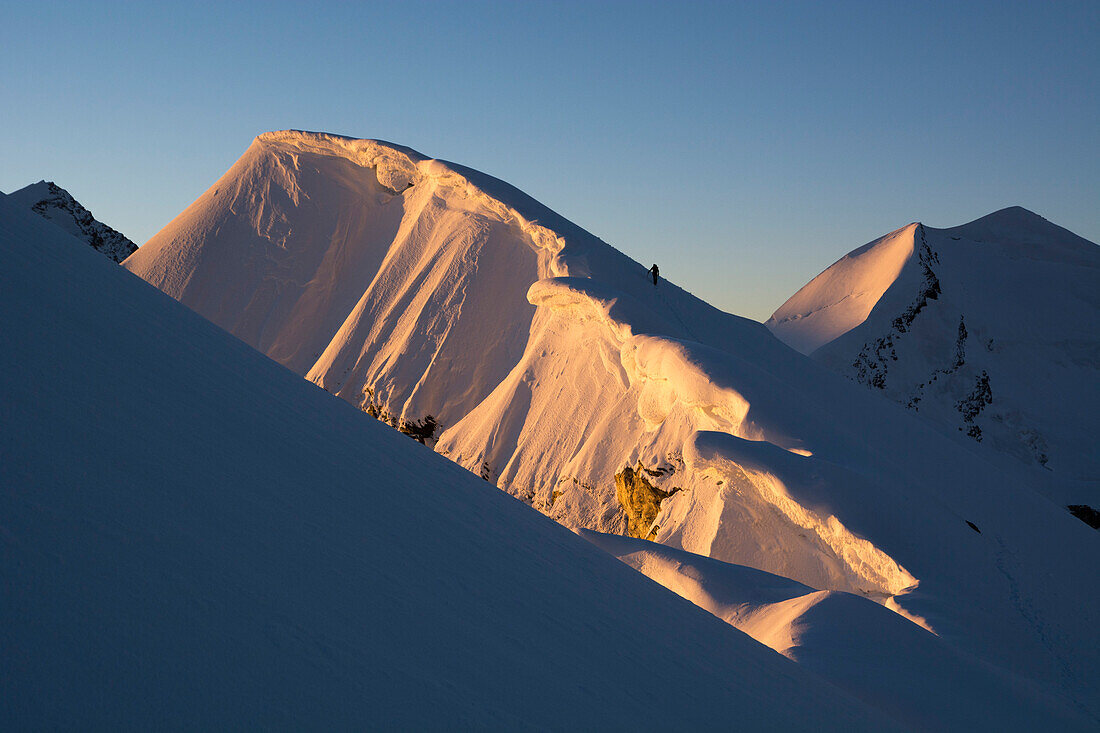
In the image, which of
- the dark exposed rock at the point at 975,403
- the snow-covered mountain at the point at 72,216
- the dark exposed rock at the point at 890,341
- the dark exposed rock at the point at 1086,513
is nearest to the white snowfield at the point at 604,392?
the snow-covered mountain at the point at 72,216

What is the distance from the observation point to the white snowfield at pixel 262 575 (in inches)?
58.9

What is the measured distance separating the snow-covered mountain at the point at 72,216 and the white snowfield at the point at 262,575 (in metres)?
17.0

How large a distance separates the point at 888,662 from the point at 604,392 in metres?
5.63

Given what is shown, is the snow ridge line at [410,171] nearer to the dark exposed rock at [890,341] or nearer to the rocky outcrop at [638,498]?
the rocky outcrop at [638,498]

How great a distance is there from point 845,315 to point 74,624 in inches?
881

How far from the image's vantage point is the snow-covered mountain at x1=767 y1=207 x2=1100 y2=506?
19.8 meters

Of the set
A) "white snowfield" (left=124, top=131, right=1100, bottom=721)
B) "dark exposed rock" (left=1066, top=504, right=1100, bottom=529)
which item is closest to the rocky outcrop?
"white snowfield" (left=124, top=131, right=1100, bottom=721)

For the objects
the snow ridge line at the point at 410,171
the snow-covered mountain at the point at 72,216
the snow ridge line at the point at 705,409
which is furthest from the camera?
the snow-covered mountain at the point at 72,216

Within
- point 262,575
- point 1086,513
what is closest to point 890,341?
point 1086,513

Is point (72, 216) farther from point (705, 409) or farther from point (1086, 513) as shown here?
point (1086, 513)

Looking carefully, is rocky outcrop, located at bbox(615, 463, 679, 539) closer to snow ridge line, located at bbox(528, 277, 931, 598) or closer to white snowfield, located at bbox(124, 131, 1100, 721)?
white snowfield, located at bbox(124, 131, 1100, 721)

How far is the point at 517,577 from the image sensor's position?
8.49 ft

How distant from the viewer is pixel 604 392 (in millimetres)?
9438

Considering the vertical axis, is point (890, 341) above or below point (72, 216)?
above
